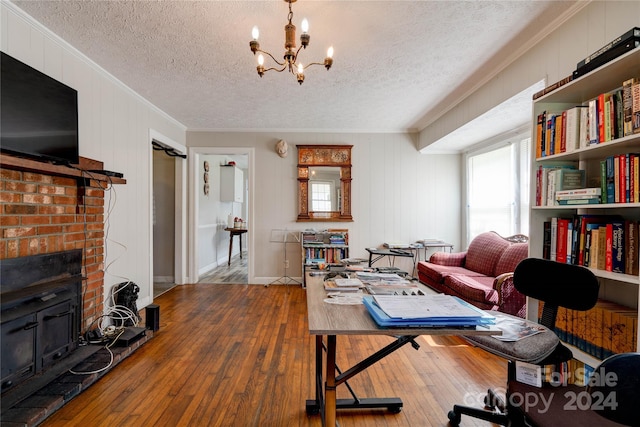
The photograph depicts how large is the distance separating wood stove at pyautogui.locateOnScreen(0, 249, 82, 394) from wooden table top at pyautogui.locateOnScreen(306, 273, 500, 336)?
1.87 meters

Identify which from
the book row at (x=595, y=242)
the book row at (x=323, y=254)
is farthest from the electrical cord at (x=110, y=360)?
the book row at (x=595, y=242)

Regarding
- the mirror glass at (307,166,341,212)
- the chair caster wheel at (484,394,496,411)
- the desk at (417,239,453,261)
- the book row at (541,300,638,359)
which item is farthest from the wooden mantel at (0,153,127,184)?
the desk at (417,239,453,261)

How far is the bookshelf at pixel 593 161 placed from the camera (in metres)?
1.41

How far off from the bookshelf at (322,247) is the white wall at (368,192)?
0.77ft

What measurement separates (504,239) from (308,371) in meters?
2.90

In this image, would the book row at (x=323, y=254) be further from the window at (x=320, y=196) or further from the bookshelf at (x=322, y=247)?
the window at (x=320, y=196)

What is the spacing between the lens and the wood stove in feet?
5.76

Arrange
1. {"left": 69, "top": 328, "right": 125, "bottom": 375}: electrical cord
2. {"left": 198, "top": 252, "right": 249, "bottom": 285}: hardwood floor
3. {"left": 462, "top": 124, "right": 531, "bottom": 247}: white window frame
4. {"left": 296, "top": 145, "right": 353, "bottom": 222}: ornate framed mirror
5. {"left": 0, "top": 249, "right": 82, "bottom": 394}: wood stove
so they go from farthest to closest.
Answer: {"left": 198, "top": 252, "right": 249, "bottom": 285}: hardwood floor < {"left": 296, "top": 145, "right": 353, "bottom": 222}: ornate framed mirror < {"left": 462, "top": 124, "right": 531, "bottom": 247}: white window frame < {"left": 69, "top": 328, "right": 125, "bottom": 375}: electrical cord < {"left": 0, "top": 249, "right": 82, "bottom": 394}: wood stove

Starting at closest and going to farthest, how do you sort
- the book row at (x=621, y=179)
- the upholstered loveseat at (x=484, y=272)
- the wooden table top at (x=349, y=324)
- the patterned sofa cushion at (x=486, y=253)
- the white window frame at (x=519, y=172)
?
the wooden table top at (x=349, y=324), the book row at (x=621, y=179), the upholstered loveseat at (x=484, y=272), the white window frame at (x=519, y=172), the patterned sofa cushion at (x=486, y=253)

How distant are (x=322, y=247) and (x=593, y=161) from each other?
3269 millimetres

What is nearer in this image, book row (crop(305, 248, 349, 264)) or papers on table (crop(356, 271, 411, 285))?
papers on table (crop(356, 271, 411, 285))

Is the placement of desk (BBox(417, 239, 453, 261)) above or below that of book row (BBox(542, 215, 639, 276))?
below

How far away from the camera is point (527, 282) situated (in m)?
1.63

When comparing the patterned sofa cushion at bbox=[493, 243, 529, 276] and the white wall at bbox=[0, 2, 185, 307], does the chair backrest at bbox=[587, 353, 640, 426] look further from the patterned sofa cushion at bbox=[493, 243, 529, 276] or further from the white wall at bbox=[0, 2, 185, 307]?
the white wall at bbox=[0, 2, 185, 307]
